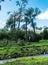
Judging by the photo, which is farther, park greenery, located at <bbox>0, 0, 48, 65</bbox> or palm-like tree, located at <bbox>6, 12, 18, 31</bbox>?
palm-like tree, located at <bbox>6, 12, 18, 31</bbox>

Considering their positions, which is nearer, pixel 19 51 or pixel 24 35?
pixel 19 51

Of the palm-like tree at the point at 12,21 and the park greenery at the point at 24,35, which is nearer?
the park greenery at the point at 24,35

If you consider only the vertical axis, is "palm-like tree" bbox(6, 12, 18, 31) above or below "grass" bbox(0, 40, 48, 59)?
above

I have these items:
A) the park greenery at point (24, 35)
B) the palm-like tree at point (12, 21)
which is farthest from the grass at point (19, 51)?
the palm-like tree at point (12, 21)

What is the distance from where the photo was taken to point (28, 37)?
67.1 metres

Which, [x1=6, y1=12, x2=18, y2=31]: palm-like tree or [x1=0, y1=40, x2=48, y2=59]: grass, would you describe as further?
[x1=6, y1=12, x2=18, y2=31]: palm-like tree

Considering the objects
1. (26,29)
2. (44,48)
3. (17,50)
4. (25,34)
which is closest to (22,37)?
(25,34)

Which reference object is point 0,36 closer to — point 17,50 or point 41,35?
point 41,35

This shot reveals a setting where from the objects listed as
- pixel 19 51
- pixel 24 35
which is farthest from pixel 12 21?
pixel 19 51

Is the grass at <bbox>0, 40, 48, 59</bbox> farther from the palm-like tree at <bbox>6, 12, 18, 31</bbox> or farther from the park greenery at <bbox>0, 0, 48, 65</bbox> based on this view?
the palm-like tree at <bbox>6, 12, 18, 31</bbox>

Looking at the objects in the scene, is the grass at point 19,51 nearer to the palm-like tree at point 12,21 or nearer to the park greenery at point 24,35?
the park greenery at point 24,35

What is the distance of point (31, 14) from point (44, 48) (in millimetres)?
29054

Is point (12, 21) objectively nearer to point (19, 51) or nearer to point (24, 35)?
point (24, 35)

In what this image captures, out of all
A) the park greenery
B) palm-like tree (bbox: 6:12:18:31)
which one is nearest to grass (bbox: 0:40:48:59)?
the park greenery
